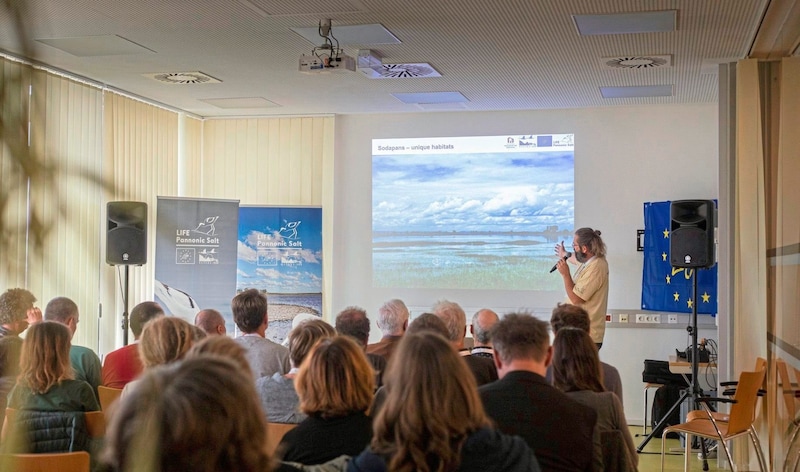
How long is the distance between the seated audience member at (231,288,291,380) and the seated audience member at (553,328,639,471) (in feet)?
5.06

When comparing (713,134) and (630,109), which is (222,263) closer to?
(630,109)

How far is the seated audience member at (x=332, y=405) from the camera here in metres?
2.31

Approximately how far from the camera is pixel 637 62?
5961 millimetres

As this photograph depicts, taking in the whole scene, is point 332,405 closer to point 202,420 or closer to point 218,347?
point 218,347

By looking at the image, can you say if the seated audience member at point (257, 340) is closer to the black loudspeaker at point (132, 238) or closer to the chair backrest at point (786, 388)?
the black loudspeaker at point (132, 238)

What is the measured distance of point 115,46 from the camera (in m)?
5.57

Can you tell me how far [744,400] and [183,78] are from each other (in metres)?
4.94

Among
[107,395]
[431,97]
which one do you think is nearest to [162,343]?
[107,395]

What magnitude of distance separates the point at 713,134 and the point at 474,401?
636 centimetres

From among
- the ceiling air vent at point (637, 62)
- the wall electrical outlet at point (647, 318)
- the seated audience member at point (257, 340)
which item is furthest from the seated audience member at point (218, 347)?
the wall electrical outlet at point (647, 318)

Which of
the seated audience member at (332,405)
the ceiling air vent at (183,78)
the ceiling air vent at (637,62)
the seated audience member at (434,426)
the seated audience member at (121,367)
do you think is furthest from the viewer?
the ceiling air vent at (183,78)

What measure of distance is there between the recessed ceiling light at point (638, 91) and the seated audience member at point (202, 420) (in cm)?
637

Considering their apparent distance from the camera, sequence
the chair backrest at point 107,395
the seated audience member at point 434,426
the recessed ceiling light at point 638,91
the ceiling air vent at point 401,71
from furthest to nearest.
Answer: the recessed ceiling light at point 638,91
the ceiling air vent at point 401,71
the chair backrest at point 107,395
the seated audience member at point 434,426

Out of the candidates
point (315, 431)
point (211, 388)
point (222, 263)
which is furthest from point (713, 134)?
point (211, 388)
